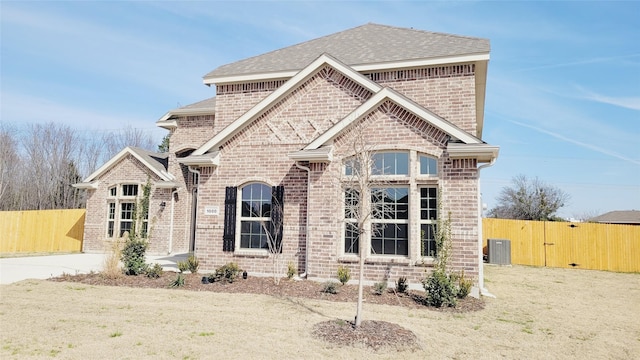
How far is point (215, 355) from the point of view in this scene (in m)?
5.17

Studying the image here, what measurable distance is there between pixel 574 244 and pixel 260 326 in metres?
16.9

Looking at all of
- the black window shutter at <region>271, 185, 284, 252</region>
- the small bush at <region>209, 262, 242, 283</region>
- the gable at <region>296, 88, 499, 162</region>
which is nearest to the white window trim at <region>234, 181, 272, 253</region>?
the black window shutter at <region>271, 185, 284, 252</region>

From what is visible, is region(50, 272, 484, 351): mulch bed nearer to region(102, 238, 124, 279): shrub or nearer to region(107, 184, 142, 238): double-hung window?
region(102, 238, 124, 279): shrub

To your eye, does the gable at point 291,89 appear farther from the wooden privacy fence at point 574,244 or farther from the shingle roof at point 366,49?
the wooden privacy fence at point 574,244

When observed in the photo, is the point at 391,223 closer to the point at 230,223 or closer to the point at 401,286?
the point at 401,286

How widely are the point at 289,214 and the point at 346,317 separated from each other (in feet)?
15.4

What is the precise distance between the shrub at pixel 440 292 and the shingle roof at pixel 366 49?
698cm

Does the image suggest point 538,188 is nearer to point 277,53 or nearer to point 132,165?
point 277,53

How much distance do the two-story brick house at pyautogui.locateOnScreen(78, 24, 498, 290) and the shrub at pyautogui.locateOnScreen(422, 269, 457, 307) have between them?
137cm

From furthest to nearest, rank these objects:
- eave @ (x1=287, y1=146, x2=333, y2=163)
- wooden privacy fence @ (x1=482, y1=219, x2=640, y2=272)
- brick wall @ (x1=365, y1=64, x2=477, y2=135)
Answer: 1. wooden privacy fence @ (x1=482, y1=219, x2=640, y2=272)
2. brick wall @ (x1=365, y1=64, x2=477, y2=135)
3. eave @ (x1=287, y1=146, x2=333, y2=163)

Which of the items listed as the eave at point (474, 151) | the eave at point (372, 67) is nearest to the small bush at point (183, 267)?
the eave at point (372, 67)

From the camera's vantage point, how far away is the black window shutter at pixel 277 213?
1133cm

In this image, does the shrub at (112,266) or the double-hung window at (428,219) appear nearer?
the double-hung window at (428,219)

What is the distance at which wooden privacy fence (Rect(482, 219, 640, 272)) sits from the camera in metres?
17.1
